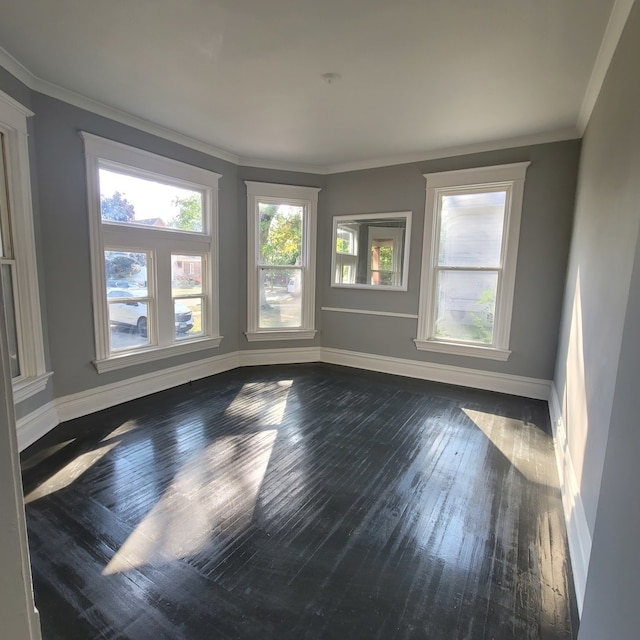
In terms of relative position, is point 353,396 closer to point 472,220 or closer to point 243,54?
point 472,220

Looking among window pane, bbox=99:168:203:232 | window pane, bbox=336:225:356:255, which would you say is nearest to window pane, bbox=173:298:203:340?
window pane, bbox=99:168:203:232

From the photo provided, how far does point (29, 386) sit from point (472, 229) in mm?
4471

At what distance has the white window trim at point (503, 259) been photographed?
155 inches

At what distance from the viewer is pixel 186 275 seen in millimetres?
4270

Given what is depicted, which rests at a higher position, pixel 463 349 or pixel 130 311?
pixel 130 311

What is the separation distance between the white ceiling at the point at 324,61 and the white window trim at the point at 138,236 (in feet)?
1.22

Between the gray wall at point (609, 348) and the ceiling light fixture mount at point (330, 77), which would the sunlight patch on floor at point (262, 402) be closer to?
the gray wall at point (609, 348)

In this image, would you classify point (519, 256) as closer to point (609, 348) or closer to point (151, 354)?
point (609, 348)

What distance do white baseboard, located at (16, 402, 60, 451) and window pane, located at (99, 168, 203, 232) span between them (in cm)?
173

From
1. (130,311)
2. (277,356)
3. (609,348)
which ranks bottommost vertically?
(277,356)

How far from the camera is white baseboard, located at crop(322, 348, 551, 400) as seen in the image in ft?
13.4

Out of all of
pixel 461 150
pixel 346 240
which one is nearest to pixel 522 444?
pixel 461 150

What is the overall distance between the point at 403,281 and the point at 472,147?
167cm

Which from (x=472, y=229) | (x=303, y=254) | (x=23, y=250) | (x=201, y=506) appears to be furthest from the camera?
(x=303, y=254)
